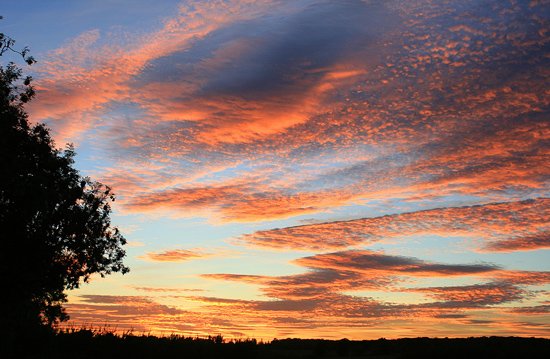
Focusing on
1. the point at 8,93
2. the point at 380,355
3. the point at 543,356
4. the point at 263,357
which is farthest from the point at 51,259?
the point at 543,356

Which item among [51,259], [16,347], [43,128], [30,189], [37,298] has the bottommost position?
[16,347]

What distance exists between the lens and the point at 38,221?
34.3 metres

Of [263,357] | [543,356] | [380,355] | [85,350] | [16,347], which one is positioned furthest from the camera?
[380,355]

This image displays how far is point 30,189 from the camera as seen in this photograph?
103ft

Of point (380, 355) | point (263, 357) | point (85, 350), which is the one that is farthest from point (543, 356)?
point (85, 350)

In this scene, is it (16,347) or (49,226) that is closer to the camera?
(16,347)

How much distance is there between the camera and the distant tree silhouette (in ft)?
104

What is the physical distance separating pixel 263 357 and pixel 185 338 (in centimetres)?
493

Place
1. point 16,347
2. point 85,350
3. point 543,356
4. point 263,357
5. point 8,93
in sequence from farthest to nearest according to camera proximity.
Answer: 1. point 8,93
2. point 263,357
3. point 543,356
4. point 85,350
5. point 16,347

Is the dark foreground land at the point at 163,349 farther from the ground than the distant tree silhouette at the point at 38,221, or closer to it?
closer to it

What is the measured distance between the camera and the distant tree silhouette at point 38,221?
31.8 m

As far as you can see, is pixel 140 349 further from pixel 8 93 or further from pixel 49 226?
pixel 8 93

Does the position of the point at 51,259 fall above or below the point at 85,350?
above

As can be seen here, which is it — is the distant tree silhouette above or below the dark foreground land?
above
